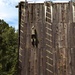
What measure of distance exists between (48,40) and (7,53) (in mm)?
4892

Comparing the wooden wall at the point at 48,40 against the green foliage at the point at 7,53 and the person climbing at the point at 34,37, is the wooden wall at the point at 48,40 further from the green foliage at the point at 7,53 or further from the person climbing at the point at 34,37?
the green foliage at the point at 7,53

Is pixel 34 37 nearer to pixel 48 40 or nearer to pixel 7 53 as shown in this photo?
pixel 48 40

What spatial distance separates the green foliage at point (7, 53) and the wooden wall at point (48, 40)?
2750mm

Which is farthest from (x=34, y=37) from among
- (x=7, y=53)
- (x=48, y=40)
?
(x=7, y=53)

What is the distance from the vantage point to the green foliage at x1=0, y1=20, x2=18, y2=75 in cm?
2548

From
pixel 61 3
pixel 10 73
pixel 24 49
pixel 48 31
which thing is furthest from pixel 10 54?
pixel 61 3

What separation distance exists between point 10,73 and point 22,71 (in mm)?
3679

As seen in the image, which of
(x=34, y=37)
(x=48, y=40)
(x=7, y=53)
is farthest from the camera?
(x=7, y=53)

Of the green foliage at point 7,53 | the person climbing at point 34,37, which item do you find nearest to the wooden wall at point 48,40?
the person climbing at point 34,37

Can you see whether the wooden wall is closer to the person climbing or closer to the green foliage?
the person climbing

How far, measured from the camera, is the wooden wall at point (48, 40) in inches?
876

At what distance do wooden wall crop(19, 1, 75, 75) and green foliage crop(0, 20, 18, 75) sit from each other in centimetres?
275

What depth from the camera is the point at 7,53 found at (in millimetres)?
25906


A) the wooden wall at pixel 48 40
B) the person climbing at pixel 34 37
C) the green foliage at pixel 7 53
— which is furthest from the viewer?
the green foliage at pixel 7 53
